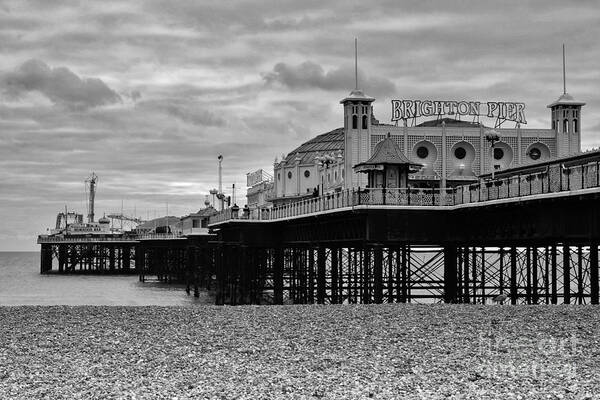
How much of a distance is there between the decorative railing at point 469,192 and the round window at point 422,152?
759 inches

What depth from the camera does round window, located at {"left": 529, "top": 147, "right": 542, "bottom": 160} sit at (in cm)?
8500

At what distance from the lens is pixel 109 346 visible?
25.2 m

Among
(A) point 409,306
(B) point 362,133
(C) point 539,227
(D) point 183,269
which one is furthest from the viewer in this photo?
(D) point 183,269

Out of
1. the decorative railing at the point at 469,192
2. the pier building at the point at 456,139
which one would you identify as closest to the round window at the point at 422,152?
the pier building at the point at 456,139

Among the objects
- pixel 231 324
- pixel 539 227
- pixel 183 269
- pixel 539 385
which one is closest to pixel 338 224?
pixel 539 227

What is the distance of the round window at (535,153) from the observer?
85000 mm

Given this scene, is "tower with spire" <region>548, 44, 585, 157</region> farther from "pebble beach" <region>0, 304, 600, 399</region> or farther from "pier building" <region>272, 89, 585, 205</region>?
"pebble beach" <region>0, 304, 600, 399</region>

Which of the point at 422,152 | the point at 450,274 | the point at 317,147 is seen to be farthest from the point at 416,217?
the point at 317,147

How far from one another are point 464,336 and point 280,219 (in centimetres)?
4014

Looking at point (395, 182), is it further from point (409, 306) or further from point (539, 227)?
point (409, 306)

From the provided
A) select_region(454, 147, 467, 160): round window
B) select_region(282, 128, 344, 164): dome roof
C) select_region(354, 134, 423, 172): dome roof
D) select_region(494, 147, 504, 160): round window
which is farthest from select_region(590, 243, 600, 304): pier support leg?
select_region(282, 128, 344, 164): dome roof

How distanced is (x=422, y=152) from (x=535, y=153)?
10.7 meters

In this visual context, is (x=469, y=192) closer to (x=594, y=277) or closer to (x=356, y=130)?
(x=594, y=277)

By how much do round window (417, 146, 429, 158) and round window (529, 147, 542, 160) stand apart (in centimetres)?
989
